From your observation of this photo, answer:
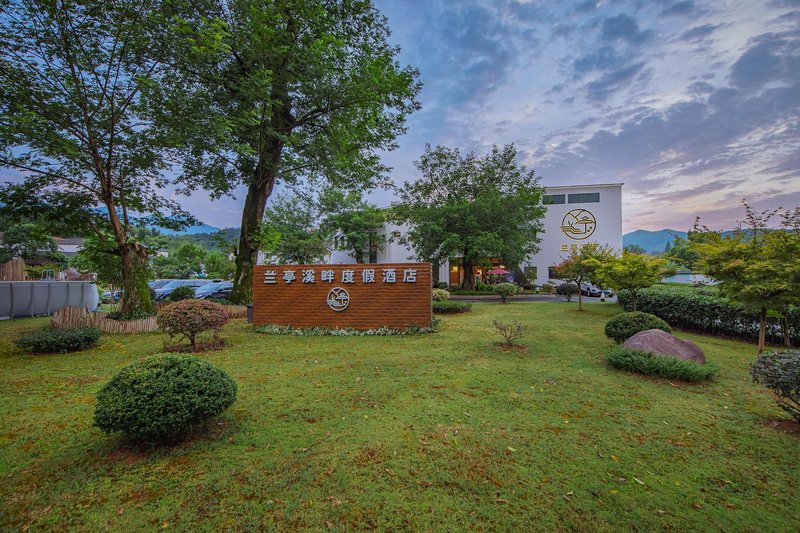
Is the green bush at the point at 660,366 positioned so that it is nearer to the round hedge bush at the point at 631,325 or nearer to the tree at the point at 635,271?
the round hedge bush at the point at 631,325

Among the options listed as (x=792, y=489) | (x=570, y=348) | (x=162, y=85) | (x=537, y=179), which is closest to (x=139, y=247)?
(x=162, y=85)

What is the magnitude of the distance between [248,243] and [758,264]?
15509mm

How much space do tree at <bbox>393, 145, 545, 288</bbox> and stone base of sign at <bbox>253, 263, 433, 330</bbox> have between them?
45.3 ft

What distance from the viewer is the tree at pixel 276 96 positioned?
32.9 ft

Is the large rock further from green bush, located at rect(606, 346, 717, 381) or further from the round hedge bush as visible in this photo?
the round hedge bush

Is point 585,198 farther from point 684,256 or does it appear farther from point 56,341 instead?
point 56,341

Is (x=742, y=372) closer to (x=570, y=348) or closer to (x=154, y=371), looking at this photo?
(x=570, y=348)

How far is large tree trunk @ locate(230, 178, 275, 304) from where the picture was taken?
14.5 meters

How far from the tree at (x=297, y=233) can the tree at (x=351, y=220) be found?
3.91ft

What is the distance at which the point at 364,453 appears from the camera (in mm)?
3219

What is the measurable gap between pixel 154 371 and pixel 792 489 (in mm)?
5735

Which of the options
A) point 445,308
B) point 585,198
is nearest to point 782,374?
point 445,308

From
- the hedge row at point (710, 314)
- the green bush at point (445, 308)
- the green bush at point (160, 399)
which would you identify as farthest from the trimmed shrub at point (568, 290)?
the green bush at point (160, 399)

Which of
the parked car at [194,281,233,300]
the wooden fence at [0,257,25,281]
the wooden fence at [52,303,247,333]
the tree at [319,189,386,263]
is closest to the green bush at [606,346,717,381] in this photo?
the wooden fence at [52,303,247,333]
